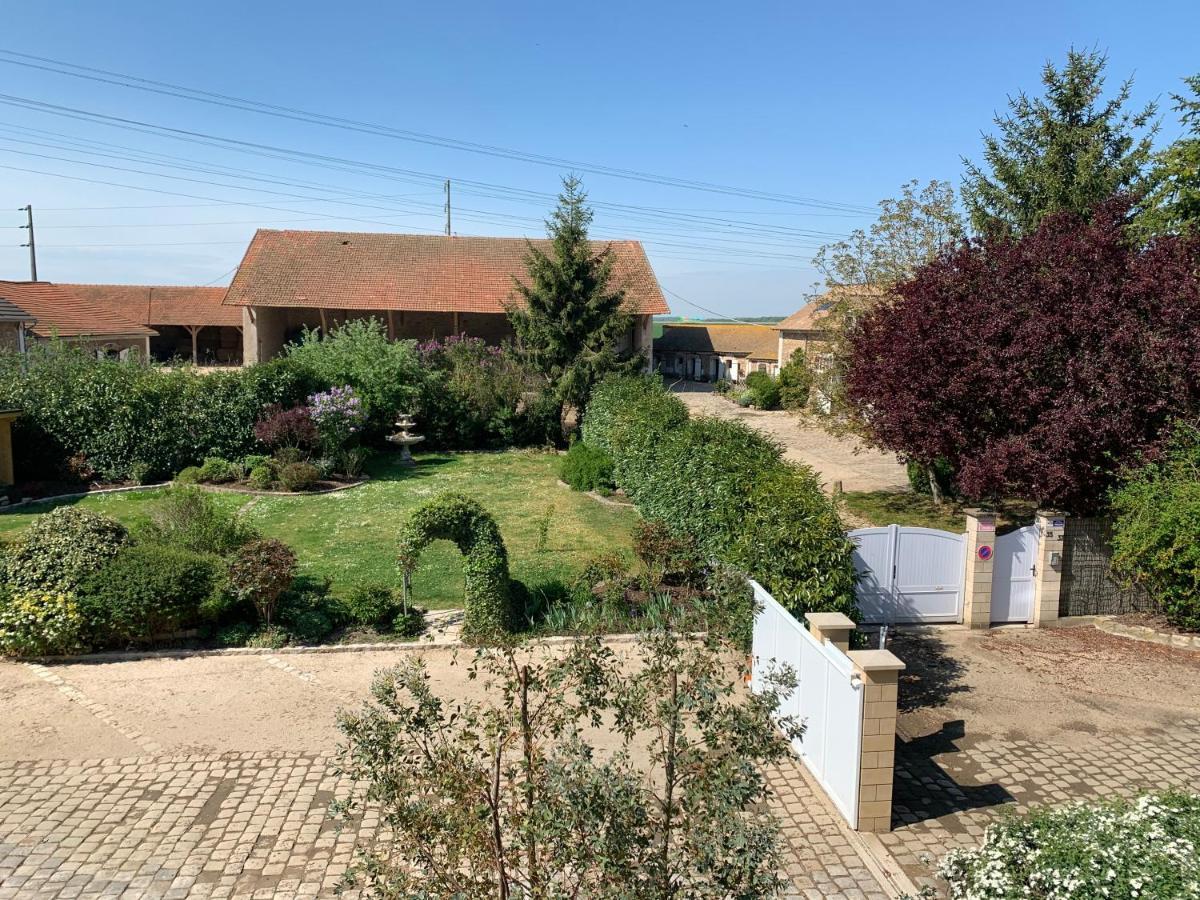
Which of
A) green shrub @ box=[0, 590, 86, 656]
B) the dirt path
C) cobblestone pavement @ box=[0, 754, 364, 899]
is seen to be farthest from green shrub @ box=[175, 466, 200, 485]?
cobblestone pavement @ box=[0, 754, 364, 899]

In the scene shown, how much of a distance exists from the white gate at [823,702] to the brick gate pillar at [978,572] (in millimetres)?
4241

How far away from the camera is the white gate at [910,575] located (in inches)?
442

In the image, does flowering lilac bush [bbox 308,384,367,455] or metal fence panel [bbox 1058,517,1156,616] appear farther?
flowering lilac bush [bbox 308,384,367,455]

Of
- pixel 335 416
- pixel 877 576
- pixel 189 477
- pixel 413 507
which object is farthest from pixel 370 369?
pixel 877 576

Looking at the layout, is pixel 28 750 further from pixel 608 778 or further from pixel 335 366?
pixel 335 366

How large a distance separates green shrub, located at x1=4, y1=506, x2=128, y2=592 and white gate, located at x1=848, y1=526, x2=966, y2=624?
9.90 m

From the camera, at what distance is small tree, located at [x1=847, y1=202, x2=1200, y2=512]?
11.3m

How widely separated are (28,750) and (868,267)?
18304 mm

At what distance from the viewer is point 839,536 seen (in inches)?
355

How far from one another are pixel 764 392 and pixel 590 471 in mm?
23609

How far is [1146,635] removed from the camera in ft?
36.5

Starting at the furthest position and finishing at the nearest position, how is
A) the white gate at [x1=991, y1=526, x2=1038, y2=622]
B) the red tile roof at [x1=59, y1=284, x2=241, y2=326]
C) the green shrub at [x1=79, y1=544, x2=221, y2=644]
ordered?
the red tile roof at [x1=59, y1=284, x2=241, y2=326]
the white gate at [x1=991, y1=526, x2=1038, y2=622]
the green shrub at [x1=79, y1=544, x2=221, y2=644]

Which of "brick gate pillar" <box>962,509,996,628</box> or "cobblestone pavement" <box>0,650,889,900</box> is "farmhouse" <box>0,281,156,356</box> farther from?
"brick gate pillar" <box>962,509,996,628</box>

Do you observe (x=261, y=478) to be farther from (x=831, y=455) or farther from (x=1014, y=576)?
(x=831, y=455)
